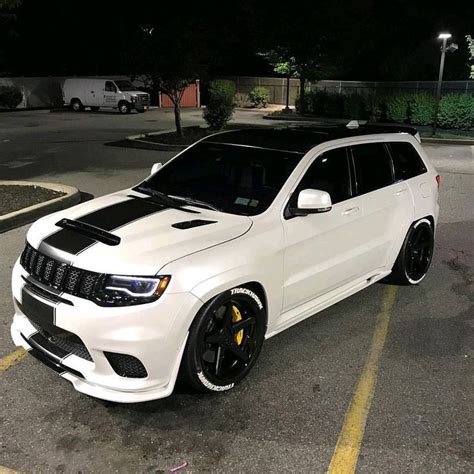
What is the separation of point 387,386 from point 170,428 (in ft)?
5.02

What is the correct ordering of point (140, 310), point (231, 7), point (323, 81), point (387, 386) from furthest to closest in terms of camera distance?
point (231, 7)
point (323, 81)
point (387, 386)
point (140, 310)

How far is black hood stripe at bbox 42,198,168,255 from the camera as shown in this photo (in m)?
3.39

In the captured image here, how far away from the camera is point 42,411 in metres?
3.41

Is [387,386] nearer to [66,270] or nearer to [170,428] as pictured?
[170,428]

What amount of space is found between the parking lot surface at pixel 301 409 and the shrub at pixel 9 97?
28.0 metres

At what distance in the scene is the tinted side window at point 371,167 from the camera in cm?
465

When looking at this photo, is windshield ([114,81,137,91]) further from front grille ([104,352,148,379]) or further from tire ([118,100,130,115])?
front grille ([104,352,148,379])

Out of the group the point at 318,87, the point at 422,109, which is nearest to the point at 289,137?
the point at 422,109

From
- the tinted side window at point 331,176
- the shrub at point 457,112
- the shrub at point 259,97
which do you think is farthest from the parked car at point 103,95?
the tinted side window at point 331,176

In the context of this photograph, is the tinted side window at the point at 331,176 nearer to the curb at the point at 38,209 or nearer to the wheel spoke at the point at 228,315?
the wheel spoke at the point at 228,315

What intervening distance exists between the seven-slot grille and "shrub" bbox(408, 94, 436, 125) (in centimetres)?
2218

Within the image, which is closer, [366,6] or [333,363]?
[333,363]

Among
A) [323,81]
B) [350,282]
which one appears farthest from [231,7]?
[350,282]

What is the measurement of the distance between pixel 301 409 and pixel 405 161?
114 inches
